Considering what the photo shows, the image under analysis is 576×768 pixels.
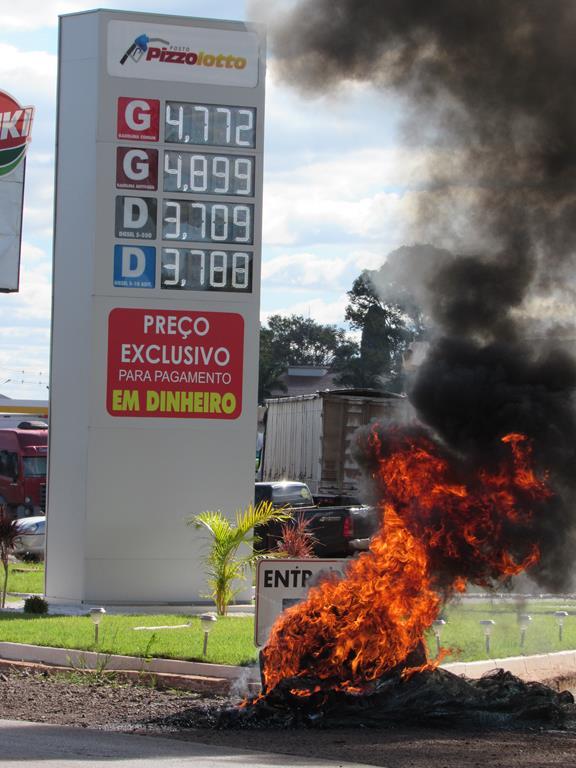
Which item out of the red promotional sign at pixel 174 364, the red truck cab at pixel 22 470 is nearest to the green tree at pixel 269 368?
the red truck cab at pixel 22 470

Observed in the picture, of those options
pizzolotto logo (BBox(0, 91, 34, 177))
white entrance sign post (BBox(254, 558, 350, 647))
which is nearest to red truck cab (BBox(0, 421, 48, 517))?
pizzolotto logo (BBox(0, 91, 34, 177))

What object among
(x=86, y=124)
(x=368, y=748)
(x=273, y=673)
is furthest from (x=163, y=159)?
(x=368, y=748)

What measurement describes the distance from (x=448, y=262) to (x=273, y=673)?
3798 mm

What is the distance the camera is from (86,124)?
53.3 feet

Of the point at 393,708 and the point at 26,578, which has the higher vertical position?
the point at 393,708

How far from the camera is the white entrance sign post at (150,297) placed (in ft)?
52.9

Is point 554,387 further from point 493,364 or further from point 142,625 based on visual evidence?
point 142,625

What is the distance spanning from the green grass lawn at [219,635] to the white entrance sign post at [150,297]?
1.79m

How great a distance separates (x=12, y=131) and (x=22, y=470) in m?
13.9

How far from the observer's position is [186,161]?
16391 mm

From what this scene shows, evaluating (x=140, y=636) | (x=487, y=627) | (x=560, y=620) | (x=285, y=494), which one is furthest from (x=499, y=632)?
(x=285, y=494)

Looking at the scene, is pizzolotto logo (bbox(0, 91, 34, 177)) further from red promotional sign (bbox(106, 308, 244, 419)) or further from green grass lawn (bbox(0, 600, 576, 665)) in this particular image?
green grass lawn (bbox(0, 600, 576, 665))

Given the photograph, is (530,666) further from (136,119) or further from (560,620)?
(136,119)

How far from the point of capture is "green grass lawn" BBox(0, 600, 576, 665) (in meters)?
11.5
